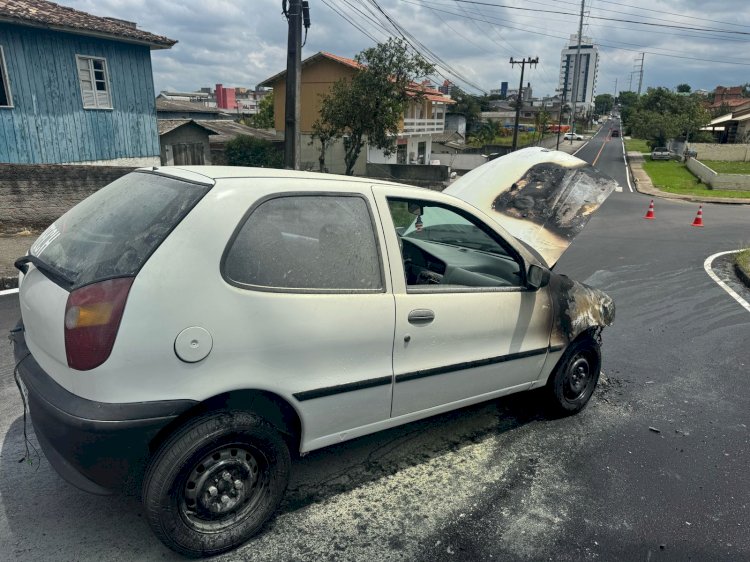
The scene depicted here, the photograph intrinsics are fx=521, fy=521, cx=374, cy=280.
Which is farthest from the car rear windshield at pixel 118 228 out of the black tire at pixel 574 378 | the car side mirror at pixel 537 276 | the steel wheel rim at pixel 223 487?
the black tire at pixel 574 378

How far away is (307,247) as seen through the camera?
8.47 ft

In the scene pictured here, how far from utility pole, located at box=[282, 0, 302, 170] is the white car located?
966 cm

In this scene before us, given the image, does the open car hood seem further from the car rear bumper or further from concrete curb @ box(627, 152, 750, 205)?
concrete curb @ box(627, 152, 750, 205)

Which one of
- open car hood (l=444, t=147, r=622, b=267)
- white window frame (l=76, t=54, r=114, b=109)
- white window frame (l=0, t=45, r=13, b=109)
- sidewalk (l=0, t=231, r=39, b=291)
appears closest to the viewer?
open car hood (l=444, t=147, r=622, b=267)

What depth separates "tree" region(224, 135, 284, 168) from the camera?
1091 inches

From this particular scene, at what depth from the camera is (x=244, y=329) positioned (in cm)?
231

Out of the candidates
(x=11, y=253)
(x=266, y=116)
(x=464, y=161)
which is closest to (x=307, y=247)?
(x=11, y=253)

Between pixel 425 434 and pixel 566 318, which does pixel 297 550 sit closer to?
pixel 425 434

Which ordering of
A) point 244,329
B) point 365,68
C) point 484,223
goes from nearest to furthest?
1. point 244,329
2. point 484,223
3. point 365,68

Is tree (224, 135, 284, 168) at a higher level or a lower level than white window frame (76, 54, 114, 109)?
lower

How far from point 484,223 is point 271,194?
1.44m

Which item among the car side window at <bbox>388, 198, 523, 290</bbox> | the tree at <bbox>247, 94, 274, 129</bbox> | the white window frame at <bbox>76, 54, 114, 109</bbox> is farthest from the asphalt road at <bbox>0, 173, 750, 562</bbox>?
the tree at <bbox>247, 94, 274, 129</bbox>

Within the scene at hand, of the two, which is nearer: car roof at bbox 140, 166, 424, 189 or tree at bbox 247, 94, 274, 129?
car roof at bbox 140, 166, 424, 189

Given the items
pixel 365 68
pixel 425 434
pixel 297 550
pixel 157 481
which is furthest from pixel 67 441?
pixel 365 68
